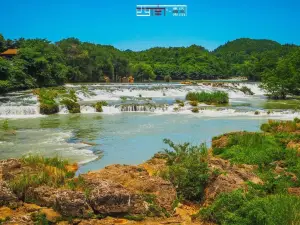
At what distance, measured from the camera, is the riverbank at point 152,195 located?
6.58 meters

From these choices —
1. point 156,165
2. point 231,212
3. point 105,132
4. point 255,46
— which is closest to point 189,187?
point 231,212

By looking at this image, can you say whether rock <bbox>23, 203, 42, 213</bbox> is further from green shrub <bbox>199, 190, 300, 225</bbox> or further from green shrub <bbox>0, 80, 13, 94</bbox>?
green shrub <bbox>0, 80, 13, 94</bbox>

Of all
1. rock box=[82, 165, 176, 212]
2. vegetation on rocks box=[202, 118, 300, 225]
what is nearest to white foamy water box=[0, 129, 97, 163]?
rock box=[82, 165, 176, 212]

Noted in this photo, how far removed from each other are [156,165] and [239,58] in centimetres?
13181

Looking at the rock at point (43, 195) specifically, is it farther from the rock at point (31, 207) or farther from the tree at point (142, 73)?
the tree at point (142, 73)

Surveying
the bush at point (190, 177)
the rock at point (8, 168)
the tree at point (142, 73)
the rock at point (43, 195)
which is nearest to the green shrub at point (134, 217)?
the rock at point (43, 195)

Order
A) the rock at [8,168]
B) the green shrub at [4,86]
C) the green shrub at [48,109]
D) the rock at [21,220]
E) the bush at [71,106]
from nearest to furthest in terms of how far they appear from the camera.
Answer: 1. the rock at [21,220]
2. the rock at [8,168]
3. the green shrub at [48,109]
4. the bush at [71,106]
5. the green shrub at [4,86]

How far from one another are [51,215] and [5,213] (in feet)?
2.90

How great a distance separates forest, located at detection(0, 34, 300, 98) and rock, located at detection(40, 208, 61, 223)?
34.4m

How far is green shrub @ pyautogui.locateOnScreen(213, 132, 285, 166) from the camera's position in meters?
10.8

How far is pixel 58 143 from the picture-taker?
1709 centimetres

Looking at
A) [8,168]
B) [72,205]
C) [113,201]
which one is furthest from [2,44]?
[113,201]

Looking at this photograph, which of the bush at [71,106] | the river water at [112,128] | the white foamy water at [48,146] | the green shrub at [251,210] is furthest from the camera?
the bush at [71,106]

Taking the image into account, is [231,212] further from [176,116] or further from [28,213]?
[176,116]
